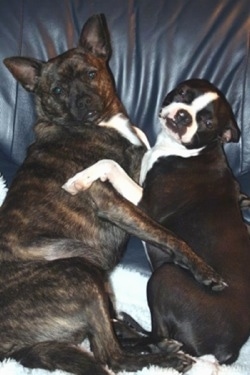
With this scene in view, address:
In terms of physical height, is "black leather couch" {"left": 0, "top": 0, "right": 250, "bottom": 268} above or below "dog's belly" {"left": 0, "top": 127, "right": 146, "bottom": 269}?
above

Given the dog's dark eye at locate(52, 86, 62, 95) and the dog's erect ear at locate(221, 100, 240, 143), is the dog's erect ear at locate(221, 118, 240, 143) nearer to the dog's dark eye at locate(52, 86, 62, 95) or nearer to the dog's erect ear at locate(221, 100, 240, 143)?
the dog's erect ear at locate(221, 100, 240, 143)

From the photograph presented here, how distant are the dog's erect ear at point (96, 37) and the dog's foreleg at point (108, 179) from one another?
657 millimetres

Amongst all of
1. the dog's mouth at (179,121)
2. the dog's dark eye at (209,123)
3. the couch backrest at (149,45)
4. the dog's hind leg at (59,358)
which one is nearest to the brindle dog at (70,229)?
the dog's hind leg at (59,358)

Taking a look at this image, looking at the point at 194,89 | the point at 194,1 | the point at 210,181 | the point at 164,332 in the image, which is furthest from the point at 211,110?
the point at 164,332

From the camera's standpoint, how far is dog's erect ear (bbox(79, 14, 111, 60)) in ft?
11.0

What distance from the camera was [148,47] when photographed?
3.52m

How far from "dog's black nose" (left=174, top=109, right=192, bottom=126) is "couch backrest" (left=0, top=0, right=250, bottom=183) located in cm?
49

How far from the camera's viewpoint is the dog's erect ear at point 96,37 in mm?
3348

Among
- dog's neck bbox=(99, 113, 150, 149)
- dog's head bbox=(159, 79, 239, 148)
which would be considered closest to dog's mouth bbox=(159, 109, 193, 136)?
dog's head bbox=(159, 79, 239, 148)

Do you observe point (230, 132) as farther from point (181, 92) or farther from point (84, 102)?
point (84, 102)

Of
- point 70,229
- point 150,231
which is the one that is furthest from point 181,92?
point 70,229

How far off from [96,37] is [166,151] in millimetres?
681

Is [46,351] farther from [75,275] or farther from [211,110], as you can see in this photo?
[211,110]

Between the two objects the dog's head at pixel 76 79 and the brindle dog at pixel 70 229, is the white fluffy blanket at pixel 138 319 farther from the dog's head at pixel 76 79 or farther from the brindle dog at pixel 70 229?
the dog's head at pixel 76 79
